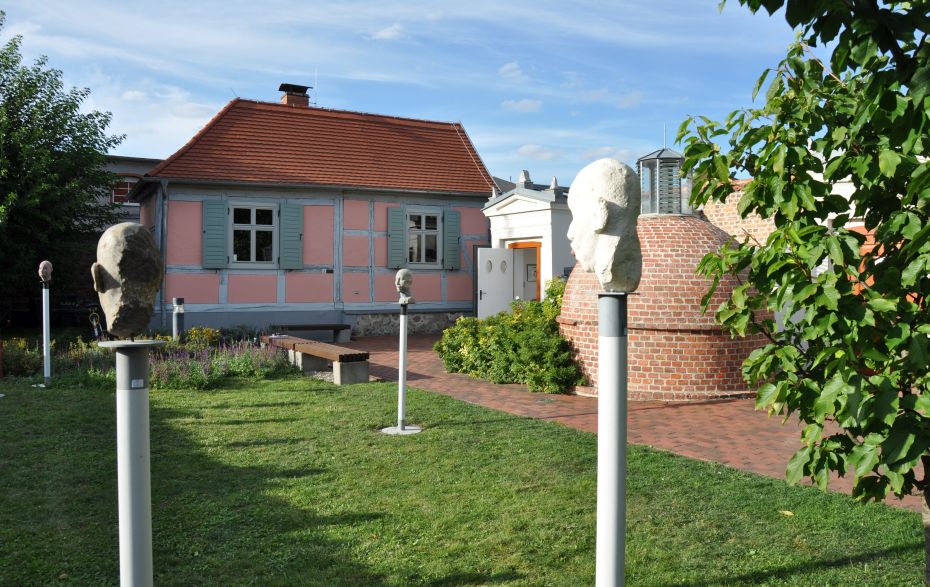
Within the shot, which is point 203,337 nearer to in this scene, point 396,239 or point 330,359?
point 330,359

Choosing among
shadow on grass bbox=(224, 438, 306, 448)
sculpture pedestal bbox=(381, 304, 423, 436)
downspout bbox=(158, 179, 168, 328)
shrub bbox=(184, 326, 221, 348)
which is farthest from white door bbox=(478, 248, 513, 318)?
shadow on grass bbox=(224, 438, 306, 448)

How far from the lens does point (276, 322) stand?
703 inches

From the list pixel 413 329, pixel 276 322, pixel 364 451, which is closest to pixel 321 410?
pixel 364 451

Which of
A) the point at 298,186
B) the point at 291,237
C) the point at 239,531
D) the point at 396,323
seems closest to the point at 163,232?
the point at 291,237

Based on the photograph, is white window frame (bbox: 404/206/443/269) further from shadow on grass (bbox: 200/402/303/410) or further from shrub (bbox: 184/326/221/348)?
shadow on grass (bbox: 200/402/303/410)

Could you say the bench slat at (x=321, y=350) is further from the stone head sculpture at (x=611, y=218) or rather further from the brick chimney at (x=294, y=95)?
the brick chimney at (x=294, y=95)

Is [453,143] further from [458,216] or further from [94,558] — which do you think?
[94,558]

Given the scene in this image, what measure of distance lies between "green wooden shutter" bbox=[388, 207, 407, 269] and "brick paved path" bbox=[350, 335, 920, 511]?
284 inches

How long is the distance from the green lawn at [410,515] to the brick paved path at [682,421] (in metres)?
0.50

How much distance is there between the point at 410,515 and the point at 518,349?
250 inches

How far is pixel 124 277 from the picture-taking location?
10.5 ft

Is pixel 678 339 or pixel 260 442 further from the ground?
pixel 678 339

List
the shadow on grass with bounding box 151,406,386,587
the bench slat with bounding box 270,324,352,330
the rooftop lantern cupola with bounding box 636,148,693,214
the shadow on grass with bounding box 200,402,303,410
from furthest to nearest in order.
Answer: the bench slat with bounding box 270,324,352,330
the rooftop lantern cupola with bounding box 636,148,693,214
the shadow on grass with bounding box 200,402,303,410
the shadow on grass with bounding box 151,406,386,587

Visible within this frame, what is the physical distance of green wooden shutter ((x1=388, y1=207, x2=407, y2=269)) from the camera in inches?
759
